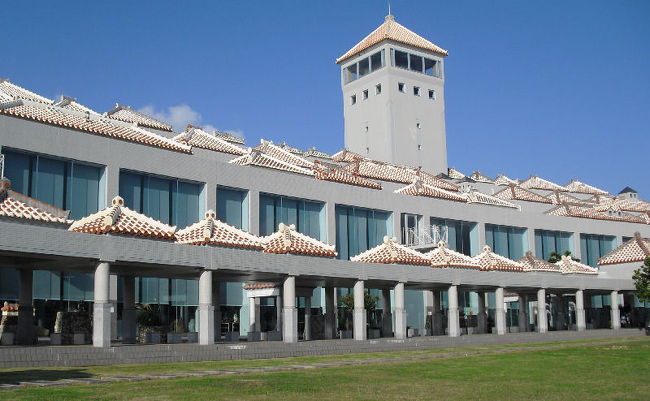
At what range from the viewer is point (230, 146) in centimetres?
5075

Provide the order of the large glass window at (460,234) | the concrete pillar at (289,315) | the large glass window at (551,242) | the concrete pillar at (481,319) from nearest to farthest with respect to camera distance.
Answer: the concrete pillar at (289,315) < the concrete pillar at (481,319) < the large glass window at (460,234) < the large glass window at (551,242)

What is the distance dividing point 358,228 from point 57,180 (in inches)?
832

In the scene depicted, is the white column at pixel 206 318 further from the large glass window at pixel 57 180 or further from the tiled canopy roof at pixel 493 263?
the tiled canopy roof at pixel 493 263

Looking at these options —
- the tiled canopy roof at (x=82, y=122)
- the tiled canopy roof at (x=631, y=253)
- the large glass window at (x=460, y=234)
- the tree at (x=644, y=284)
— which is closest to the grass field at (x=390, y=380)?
the tiled canopy roof at (x=82, y=122)

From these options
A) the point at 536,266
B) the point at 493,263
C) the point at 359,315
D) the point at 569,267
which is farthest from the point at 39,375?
the point at 569,267

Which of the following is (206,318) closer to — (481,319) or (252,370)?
(252,370)

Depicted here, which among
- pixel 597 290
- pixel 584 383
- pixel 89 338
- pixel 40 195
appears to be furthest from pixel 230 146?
pixel 584 383

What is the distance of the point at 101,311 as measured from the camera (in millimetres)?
24750

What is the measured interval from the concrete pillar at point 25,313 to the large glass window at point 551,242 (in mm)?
44041

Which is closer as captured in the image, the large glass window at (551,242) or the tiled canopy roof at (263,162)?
the tiled canopy roof at (263,162)

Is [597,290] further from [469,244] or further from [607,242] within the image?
[607,242]

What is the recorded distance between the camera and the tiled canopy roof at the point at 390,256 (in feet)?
120

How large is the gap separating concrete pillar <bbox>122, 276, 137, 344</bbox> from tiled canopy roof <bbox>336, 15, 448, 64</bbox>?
54316 millimetres

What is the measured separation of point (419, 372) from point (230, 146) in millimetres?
30905
